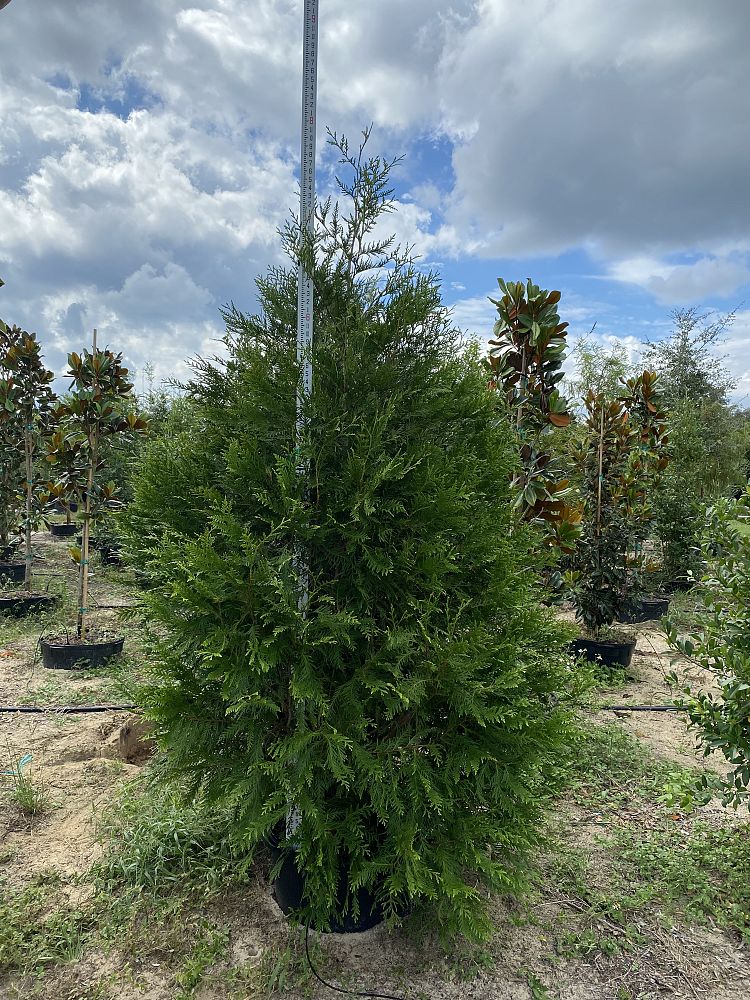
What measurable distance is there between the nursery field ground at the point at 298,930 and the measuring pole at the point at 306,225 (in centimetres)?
57

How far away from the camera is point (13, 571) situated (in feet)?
29.7

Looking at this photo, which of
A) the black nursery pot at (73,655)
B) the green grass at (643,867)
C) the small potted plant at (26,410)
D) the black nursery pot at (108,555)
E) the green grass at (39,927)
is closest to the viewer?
the green grass at (39,927)

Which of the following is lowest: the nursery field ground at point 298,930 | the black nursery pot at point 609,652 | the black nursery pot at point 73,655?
the nursery field ground at point 298,930

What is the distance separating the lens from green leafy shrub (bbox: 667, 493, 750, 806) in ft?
8.96

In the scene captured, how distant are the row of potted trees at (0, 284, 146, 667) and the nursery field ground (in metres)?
2.55

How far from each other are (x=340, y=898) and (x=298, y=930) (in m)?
0.23

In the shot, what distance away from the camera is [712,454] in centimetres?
1307

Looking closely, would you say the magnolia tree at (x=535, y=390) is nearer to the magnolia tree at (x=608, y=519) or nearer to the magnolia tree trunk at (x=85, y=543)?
the magnolia tree at (x=608, y=519)

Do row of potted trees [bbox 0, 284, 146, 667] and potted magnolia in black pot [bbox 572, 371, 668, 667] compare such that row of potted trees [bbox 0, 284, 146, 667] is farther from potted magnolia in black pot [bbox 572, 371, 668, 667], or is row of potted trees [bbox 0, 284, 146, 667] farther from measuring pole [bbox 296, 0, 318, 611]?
potted magnolia in black pot [bbox 572, 371, 668, 667]

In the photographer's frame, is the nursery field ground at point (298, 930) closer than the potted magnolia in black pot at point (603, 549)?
Yes

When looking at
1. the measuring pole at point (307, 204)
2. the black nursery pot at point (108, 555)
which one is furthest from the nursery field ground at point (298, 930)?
the black nursery pot at point (108, 555)

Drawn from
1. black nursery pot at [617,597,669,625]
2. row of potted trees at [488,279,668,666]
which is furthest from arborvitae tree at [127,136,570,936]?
black nursery pot at [617,597,669,625]

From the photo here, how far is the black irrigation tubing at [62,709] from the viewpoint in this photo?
4.84 meters

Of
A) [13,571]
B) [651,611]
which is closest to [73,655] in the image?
[13,571]
